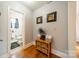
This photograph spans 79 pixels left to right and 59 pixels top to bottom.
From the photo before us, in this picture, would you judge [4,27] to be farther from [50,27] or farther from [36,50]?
[50,27]

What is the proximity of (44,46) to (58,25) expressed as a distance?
55 centimetres

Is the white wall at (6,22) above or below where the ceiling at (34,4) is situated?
below

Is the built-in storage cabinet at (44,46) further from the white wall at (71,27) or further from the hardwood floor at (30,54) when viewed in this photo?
the white wall at (71,27)

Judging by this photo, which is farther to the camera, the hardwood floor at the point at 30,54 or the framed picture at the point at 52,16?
the hardwood floor at the point at 30,54

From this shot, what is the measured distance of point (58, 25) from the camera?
143 centimetres

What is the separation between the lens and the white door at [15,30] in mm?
1426

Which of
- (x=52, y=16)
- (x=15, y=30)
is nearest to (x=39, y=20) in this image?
(x=52, y=16)

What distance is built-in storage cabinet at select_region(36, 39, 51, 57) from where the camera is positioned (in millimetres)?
1546

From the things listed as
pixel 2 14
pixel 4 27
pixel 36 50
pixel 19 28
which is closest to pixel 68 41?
pixel 36 50

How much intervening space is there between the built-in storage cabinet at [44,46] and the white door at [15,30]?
336 mm

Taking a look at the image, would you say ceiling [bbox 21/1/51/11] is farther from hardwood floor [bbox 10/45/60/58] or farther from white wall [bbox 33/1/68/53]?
hardwood floor [bbox 10/45/60/58]

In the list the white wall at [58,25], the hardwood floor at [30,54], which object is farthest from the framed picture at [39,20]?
the hardwood floor at [30,54]

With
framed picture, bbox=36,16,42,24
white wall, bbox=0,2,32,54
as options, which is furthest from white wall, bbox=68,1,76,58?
white wall, bbox=0,2,32,54

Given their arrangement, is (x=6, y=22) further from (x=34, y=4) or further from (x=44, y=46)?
(x=44, y=46)
